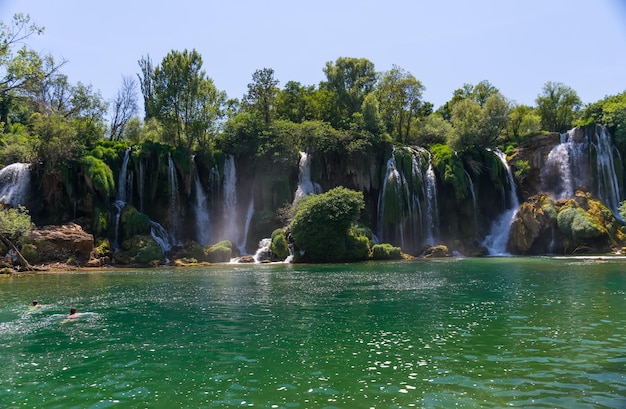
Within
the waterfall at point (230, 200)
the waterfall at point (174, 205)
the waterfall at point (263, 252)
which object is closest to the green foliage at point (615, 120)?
the waterfall at point (263, 252)

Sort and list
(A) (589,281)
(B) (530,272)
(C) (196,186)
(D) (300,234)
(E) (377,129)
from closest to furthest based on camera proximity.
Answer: (A) (589,281), (B) (530,272), (D) (300,234), (C) (196,186), (E) (377,129)

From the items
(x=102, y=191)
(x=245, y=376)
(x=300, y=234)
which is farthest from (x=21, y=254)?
(x=245, y=376)

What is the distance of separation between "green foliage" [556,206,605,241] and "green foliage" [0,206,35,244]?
48049 millimetres

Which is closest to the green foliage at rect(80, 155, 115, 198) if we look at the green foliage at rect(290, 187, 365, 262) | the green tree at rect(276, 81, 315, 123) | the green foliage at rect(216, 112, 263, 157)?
the green foliage at rect(216, 112, 263, 157)

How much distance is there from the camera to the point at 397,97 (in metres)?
70.8

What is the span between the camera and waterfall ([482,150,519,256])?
52.5m

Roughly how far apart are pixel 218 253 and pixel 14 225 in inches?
677

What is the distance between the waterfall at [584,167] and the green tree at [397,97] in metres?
21.6

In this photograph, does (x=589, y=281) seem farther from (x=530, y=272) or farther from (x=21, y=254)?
(x=21, y=254)

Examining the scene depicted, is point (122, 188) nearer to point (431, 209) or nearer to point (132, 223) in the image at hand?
point (132, 223)

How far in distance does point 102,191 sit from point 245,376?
40399 mm

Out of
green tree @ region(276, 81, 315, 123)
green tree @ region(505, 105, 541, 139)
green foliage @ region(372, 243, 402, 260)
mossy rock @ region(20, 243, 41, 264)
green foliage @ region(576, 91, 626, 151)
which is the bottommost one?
green foliage @ region(372, 243, 402, 260)

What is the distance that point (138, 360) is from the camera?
1152 cm

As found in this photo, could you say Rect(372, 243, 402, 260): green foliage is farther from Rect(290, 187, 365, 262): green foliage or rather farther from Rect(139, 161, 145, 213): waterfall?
Rect(139, 161, 145, 213): waterfall
